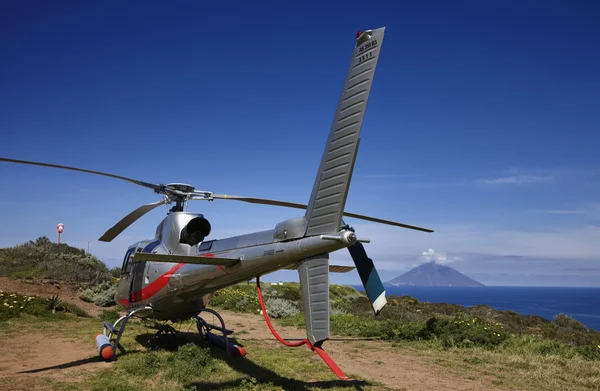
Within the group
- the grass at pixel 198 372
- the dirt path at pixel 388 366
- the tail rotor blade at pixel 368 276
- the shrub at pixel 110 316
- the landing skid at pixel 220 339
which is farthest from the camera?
the shrub at pixel 110 316

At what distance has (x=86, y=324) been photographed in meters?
18.3

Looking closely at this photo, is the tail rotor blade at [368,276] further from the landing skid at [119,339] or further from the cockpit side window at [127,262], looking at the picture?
the cockpit side window at [127,262]

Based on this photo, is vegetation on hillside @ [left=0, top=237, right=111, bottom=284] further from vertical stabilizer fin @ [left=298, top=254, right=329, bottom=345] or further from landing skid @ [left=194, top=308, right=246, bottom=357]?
vertical stabilizer fin @ [left=298, top=254, right=329, bottom=345]

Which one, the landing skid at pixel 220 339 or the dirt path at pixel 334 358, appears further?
the landing skid at pixel 220 339

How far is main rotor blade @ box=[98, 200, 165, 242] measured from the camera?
12148 mm

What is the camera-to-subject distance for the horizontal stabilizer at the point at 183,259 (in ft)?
23.1

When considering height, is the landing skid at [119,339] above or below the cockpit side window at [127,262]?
below

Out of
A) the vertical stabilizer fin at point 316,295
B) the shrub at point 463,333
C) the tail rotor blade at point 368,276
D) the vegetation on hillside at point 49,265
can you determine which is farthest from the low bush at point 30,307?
the shrub at point 463,333

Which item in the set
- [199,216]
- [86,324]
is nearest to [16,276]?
[86,324]

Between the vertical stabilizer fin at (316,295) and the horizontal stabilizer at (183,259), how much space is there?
6.23ft

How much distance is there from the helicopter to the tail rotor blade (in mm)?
24

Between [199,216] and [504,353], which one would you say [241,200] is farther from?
[504,353]

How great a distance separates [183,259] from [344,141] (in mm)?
3795

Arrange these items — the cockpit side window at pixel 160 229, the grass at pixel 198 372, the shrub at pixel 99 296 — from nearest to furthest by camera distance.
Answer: the grass at pixel 198 372 < the cockpit side window at pixel 160 229 < the shrub at pixel 99 296
